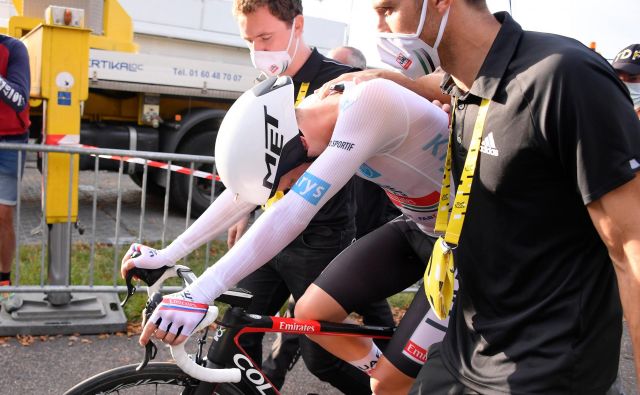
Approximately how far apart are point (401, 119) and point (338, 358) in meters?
1.20

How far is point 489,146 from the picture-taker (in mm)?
1700

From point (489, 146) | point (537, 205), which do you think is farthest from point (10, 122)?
point (537, 205)

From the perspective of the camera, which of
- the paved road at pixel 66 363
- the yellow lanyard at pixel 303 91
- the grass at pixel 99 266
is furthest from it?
the grass at pixel 99 266

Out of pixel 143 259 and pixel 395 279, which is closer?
pixel 143 259

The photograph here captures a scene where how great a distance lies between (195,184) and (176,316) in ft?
22.6

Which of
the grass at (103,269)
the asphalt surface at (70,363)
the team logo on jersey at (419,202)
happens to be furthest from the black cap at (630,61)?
the team logo on jersey at (419,202)

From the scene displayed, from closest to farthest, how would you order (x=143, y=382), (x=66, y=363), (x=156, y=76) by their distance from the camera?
(x=143, y=382), (x=66, y=363), (x=156, y=76)

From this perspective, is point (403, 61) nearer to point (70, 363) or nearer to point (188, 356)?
point (188, 356)

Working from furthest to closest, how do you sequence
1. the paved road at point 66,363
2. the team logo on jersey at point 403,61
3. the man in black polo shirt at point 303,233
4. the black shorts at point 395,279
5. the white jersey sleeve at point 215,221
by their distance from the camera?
the paved road at point 66,363 → the man in black polo shirt at point 303,233 → the white jersey sleeve at point 215,221 → the black shorts at point 395,279 → the team logo on jersey at point 403,61

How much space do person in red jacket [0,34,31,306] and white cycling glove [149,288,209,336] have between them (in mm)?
3589

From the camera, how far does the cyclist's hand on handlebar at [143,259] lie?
8.29ft

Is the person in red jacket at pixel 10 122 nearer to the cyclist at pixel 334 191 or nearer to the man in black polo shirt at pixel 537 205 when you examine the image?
the cyclist at pixel 334 191

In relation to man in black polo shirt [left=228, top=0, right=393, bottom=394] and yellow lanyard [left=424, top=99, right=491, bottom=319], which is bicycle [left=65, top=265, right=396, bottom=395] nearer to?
man in black polo shirt [left=228, top=0, right=393, bottom=394]

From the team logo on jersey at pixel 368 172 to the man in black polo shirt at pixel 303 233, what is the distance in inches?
25.0
